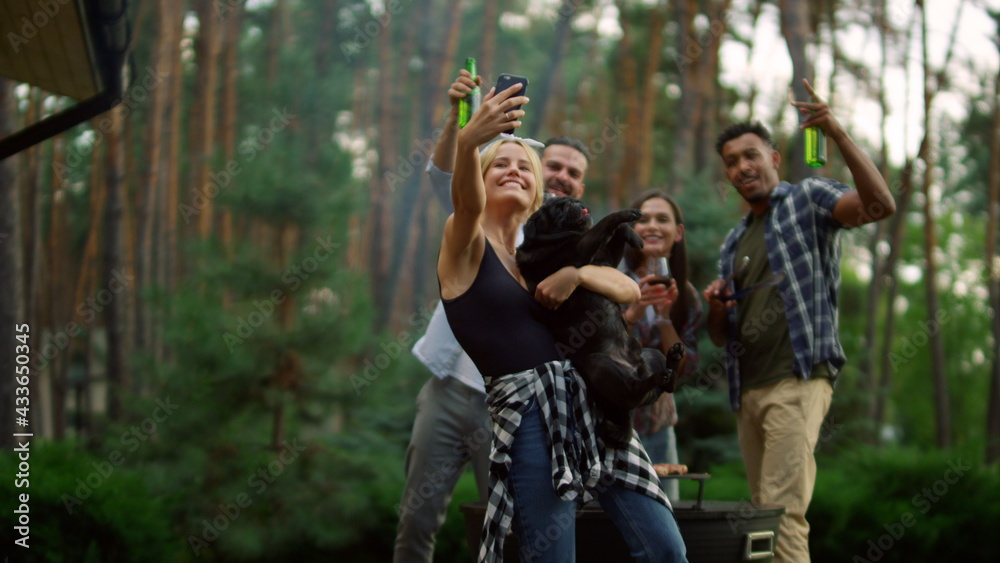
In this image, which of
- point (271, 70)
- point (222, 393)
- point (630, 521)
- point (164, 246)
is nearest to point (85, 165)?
point (164, 246)

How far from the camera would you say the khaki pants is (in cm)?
364

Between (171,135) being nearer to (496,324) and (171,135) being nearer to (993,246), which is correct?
(993,246)

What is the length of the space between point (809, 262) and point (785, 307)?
0.20 meters

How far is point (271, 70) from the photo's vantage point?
21.4m

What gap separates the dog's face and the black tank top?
0.58 ft

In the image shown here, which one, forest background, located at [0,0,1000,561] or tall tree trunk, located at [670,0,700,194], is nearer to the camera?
forest background, located at [0,0,1000,561]

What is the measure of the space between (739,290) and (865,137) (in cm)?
2119

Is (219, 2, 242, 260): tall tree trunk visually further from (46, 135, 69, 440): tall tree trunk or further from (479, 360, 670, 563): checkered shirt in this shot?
(479, 360, 670, 563): checkered shirt

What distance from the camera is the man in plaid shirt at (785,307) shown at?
364 cm

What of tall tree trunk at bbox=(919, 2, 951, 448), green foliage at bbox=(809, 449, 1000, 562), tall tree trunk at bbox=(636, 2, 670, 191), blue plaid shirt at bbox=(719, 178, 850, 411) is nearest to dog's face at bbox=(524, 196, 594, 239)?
blue plaid shirt at bbox=(719, 178, 850, 411)

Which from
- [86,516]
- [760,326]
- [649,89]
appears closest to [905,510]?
[760,326]

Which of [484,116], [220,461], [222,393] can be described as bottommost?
[220,461]

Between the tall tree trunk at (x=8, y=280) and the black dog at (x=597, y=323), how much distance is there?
15.8 feet

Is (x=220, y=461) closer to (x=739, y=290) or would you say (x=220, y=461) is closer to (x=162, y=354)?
(x=739, y=290)
